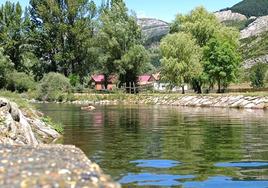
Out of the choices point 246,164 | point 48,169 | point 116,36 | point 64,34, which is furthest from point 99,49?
point 48,169

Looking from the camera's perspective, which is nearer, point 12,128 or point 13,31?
point 12,128

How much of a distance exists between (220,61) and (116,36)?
19.3 m

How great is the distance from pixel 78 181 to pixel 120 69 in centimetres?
7778

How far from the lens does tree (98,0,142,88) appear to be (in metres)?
84.7

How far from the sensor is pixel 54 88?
8381 centimetres

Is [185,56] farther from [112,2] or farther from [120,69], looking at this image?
[112,2]

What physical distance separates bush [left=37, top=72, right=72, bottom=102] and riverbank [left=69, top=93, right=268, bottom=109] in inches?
123

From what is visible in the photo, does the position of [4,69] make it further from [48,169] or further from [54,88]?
[48,169]

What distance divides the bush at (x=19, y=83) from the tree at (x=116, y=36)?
43.9 ft

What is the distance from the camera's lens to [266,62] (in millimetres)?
198625

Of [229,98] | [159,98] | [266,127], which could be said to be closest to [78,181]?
[266,127]

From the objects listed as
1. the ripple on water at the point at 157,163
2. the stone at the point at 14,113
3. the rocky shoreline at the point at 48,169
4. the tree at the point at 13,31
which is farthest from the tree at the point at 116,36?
the rocky shoreline at the point at 48,169

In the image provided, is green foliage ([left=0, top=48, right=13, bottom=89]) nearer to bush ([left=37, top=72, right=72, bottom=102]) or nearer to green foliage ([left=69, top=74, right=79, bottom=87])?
bush ([left=37, top=72, right=72, bottom=102])

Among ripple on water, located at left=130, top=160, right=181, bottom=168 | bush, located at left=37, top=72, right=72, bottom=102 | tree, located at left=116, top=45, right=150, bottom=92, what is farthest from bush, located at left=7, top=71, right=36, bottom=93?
ripple on water, located at left=130, top=160, right=181, bottom=168
